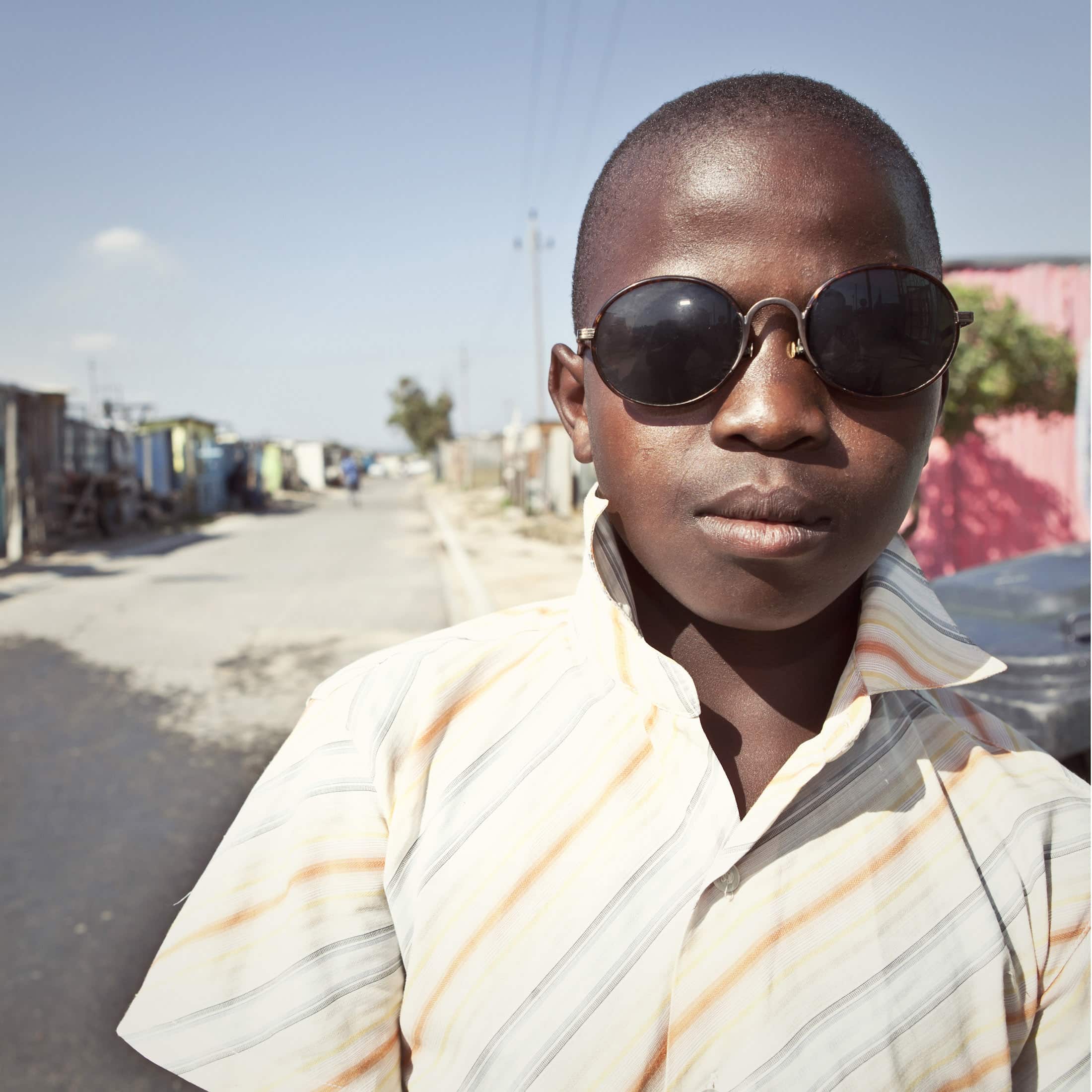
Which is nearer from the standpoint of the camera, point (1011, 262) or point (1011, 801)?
point (1011, 801)

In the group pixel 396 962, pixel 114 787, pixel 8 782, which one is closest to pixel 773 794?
pixel 396 962

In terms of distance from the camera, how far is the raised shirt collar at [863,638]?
100 centimetres

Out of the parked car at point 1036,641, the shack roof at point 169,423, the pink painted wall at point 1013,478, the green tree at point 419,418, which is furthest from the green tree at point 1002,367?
the green tree at point 419,418

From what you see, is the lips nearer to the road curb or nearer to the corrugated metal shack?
the road curb

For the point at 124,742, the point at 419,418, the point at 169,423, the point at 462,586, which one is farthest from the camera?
the point at 419,418

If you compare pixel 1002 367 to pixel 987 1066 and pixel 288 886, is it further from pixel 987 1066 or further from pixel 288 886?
pixel 288 886

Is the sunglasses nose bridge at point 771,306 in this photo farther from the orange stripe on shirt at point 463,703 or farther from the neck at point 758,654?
the orange stripe on shirt at point 463,703

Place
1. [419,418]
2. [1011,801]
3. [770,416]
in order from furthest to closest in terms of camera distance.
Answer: [419,418] → [1011,801] → [770,416]

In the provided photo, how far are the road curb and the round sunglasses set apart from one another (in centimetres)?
359

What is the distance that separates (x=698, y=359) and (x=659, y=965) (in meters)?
0.63

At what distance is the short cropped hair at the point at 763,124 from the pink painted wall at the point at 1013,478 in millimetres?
7586

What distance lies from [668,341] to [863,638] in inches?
16.5

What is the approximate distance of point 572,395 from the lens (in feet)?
3.79

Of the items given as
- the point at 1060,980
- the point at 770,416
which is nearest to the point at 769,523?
the point at 770,416
